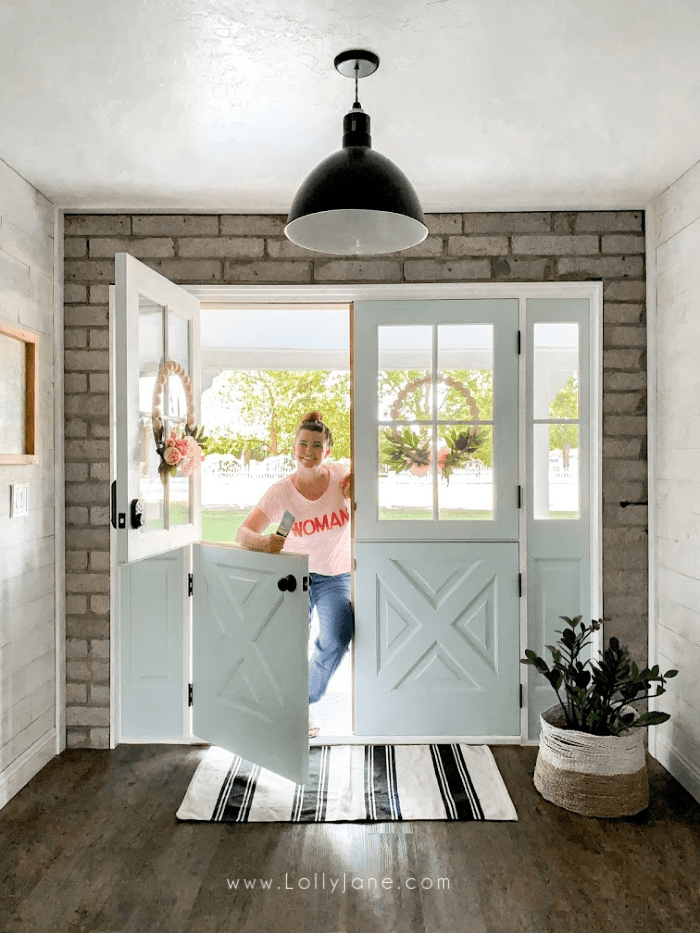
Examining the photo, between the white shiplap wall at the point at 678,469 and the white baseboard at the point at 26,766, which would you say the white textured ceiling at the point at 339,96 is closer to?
the white shiplap wall at the point at 678,469

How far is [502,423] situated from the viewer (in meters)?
3.55

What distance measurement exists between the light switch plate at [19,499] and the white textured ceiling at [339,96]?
1312mm

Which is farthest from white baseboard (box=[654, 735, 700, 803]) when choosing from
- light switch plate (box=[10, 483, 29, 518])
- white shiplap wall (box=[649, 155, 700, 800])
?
light switch plate (box=[10, 483, 29, 518])

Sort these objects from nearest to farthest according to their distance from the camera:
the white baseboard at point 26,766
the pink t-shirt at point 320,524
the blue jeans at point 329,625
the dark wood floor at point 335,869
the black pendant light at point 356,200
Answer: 1. the black pendant light at point 356,200
2. the dark wood floor at point 335,869
3. the white baseboard at point 26,766
4. the blue jeans at point 329,625
5. the pink t-shirt at point 320,524

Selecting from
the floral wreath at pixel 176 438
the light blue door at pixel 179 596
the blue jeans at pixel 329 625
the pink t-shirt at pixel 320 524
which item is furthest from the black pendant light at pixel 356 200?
the blue jeans at pixel 329 625

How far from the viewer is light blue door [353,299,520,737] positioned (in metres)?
3.56

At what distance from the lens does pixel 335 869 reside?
2.52 meters

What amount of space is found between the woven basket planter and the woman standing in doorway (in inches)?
50.1

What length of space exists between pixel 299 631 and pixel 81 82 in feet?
7.09

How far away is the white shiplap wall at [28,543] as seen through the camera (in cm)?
299

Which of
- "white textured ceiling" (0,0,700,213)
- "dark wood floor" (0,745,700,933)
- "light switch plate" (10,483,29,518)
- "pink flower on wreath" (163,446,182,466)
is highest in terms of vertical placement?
"white textured ceiling" (0,0,700,213)

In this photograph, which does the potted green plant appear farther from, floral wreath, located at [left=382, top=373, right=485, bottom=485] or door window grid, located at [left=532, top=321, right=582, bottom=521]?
floral wreath, located at [left=382, top=373, right=485, bottom=485]

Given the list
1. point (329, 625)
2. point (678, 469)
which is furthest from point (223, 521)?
point (678, 469)

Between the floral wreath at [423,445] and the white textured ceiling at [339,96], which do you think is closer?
the white textured ceiling at [339,96]
